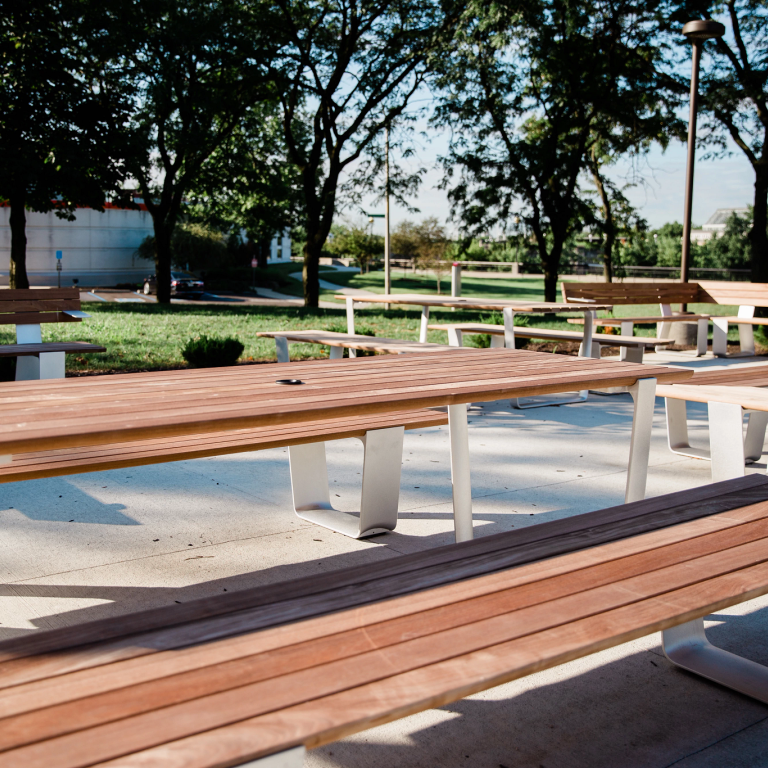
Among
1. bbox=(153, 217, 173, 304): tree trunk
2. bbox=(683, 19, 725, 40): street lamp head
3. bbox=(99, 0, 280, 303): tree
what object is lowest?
bbox=(153, 217, 173, 304): tree trunk

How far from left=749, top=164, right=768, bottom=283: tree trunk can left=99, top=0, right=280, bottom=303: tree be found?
12448mm

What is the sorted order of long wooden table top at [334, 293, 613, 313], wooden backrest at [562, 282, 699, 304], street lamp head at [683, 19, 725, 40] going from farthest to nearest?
1. street lamp head at [683, 19, 725, 40]
2. wooden backrest at [562, 282, 699, 304]
3. long wooden table top at [334, 293, 613, 313]

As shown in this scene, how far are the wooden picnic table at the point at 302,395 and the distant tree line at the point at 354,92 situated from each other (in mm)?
15340

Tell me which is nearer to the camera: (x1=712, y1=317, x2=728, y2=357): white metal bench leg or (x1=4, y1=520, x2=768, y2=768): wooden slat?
(x1=4, y1=520, x2=768, y2=768): wooden slat

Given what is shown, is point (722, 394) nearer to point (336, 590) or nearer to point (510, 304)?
point (336, 590)

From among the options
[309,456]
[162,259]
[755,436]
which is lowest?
[755,436]

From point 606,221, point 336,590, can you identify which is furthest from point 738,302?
point 606,221

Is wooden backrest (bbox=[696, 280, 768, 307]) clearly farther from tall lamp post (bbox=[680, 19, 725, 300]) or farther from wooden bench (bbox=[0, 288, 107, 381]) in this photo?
wooden bench (bbox=[0, 288, 107, 381])

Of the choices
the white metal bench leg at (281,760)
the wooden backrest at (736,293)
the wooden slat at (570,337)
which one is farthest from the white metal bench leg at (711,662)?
the wooden backrest at (736,293)

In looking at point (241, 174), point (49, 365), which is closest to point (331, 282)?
point (241, 174)

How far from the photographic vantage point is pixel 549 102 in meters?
20.1

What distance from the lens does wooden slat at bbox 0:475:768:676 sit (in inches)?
62.3

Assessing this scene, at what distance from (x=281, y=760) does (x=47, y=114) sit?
2331cm

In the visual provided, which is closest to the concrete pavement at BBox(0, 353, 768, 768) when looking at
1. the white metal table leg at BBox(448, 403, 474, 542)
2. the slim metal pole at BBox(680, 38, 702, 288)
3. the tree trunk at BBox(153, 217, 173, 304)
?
the white metal table leg at BBox(448, 403, 474, 542)
